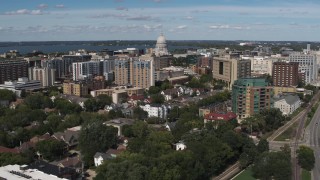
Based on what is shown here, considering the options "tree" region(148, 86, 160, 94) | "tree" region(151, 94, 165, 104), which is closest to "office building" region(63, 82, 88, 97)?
"tree" region(148, 86, 160, 94)

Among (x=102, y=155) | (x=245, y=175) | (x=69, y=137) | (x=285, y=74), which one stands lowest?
(x=245, y=175)

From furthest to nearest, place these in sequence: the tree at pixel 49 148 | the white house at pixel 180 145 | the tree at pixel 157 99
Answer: the tree at pixel 157 99, the white house at pixel 180 145, the tree at pixel 49 148

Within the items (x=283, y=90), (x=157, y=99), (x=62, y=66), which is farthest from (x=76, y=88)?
(x=283, y=90)

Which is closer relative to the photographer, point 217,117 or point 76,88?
point 217,117

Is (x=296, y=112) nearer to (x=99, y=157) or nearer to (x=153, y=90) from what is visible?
(x=153, y=90)

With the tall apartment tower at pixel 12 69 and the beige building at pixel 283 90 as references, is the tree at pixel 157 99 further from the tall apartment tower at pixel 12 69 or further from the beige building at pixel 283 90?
the tall apartment tower at pixel 12 69

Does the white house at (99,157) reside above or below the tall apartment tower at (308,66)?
below

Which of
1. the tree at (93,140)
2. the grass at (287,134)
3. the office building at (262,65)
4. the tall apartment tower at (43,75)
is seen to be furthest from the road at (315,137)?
the tall apartment tower at (43,75)

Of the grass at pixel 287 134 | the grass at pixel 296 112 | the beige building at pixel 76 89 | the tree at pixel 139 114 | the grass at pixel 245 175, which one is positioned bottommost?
the grass at pixel 245 175
